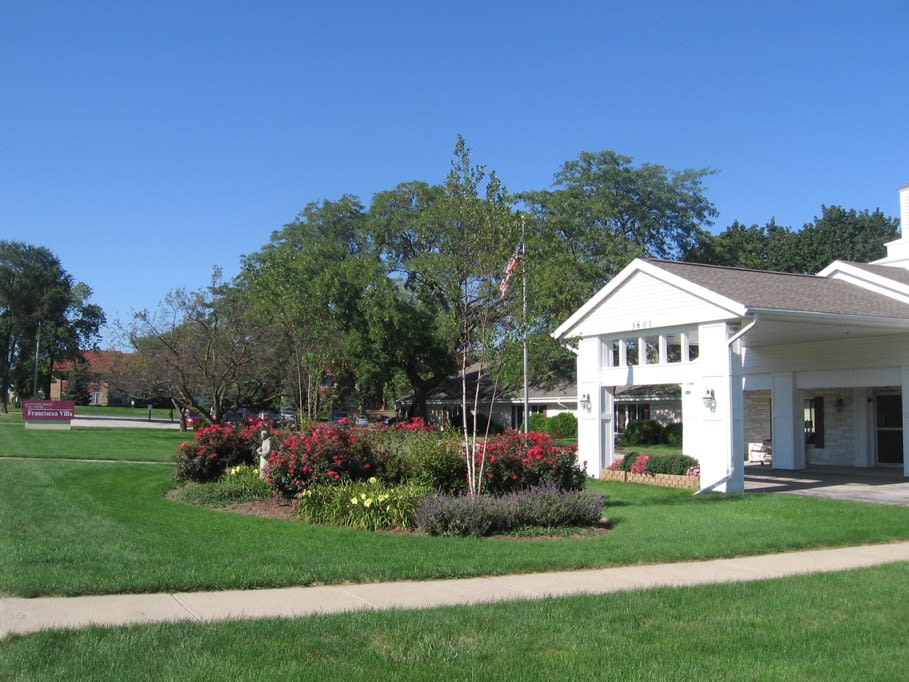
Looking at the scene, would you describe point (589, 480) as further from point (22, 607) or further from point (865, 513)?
point (22, 607)

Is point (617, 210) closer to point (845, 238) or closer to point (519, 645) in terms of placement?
point (845, 238)

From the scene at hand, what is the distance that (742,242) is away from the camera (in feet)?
180

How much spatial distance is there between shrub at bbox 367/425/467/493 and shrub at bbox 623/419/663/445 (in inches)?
964

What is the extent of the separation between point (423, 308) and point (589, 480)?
24526 millimetres

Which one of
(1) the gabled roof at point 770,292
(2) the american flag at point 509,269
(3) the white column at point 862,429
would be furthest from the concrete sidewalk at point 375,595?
(3) the white column at point 862,429

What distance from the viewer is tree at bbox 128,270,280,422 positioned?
32.2 meters

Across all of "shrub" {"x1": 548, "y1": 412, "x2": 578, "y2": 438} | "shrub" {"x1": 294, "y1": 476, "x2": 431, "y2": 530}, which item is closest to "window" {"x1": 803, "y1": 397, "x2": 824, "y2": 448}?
"shrub" {"x1": 294, "y1": 476, "x2": 431, "y2": 530}

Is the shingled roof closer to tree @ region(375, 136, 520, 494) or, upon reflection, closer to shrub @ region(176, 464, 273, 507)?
tree @ region(375, 136, 520, 494)

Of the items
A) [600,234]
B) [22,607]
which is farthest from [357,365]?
[22,607]

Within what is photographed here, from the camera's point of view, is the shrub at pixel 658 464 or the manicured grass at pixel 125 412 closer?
the shrub at pixel 658 464

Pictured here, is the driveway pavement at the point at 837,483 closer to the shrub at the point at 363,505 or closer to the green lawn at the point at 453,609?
the green lawn at the point at 453,609

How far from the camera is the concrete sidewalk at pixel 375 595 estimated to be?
21.4 ft

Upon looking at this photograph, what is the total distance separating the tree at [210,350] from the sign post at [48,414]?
397 inches

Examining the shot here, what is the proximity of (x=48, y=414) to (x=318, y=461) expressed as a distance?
3306cm
